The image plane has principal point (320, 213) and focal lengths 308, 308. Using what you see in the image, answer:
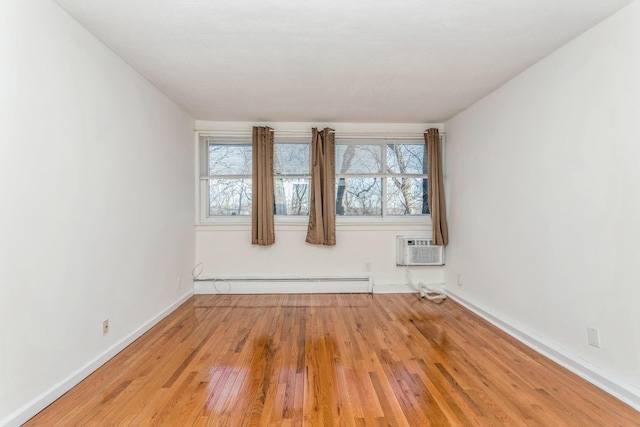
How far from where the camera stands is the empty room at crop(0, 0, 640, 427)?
66.7 inches

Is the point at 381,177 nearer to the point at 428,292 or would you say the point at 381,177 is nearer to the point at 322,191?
the point at 322,191

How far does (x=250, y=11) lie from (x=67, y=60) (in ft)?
3.86

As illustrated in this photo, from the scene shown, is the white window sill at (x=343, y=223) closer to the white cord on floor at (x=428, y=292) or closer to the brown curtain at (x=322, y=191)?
the brown curtain at (x=322, y=191)

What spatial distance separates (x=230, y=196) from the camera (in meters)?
4.30

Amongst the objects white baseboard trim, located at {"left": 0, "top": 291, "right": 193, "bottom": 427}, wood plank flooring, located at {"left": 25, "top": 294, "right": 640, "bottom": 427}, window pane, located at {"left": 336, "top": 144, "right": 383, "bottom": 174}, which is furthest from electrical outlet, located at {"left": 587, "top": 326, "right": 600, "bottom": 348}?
white baseboard trim, located at {"left": 0, "top": 291, "right": 193, "bottom": 427}

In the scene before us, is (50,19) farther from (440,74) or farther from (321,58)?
(440,74)

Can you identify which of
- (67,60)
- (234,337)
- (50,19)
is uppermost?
(50,19)

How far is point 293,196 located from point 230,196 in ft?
2.88

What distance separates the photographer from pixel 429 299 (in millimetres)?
3895

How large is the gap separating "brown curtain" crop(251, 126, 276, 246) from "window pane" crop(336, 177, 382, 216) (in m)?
0.96

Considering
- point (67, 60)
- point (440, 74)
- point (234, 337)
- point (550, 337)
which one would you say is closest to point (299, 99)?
point (440, 74)

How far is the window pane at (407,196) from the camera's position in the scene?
4.38 meters

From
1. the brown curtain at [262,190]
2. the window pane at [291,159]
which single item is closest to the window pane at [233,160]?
the brown curtain at [262,190]

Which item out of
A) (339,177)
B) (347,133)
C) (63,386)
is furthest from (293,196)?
(63,386)
